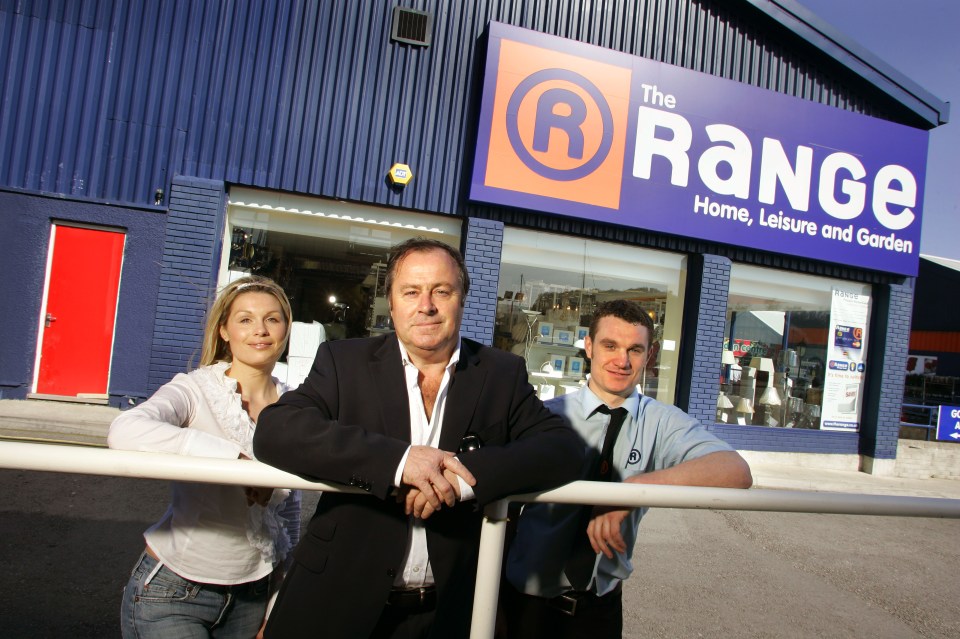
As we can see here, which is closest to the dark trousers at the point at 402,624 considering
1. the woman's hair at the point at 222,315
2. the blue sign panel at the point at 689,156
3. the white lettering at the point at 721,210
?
the woman's hair at the point at 222,315

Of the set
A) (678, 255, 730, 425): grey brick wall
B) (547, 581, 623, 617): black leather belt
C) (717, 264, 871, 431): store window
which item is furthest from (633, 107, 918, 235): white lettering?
(547, 581, 623, 617): black leather belt

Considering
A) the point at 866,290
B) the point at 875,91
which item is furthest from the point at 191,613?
the point at 875,91

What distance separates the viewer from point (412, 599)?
1.64 m

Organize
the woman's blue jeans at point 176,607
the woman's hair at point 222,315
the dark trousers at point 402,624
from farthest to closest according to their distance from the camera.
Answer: the woman's hair at point 222,315, the woman's blue jeans at point 176,607, the dark trousers at point 402,624

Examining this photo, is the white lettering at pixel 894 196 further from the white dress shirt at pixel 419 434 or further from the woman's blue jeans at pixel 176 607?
the woman's blue jeans at pixel 176 607

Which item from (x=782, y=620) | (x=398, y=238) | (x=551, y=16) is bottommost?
(x=782, y=620)

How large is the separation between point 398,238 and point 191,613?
24.5 ft

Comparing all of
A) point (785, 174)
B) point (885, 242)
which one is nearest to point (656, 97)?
point (785, 174)

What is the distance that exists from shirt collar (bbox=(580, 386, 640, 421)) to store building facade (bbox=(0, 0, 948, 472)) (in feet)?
21.2

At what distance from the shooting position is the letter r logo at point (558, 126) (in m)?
8.54

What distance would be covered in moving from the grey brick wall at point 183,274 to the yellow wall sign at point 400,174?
2313mm

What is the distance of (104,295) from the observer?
8352 mm

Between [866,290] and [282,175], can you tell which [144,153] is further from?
[866,290]

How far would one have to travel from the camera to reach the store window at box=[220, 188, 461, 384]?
8719 millimetres
